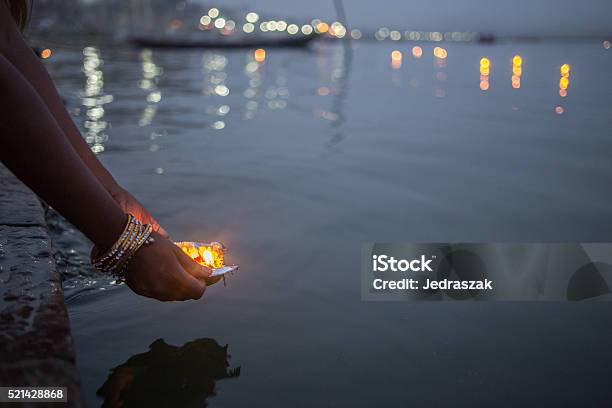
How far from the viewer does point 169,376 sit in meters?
2.07

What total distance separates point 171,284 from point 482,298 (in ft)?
5.75

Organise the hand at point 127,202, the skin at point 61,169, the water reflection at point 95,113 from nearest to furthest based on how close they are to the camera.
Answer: the skin at point 61,169, the hand at point 127,202, the water reflection at point 95,113

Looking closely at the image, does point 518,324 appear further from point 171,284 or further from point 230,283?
point 171,284

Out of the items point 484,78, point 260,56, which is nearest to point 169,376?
point 484,78

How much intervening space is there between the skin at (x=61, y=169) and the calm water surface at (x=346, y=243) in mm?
498

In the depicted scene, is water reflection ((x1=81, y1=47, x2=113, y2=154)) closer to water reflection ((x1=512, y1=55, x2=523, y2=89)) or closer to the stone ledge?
the stone ledge

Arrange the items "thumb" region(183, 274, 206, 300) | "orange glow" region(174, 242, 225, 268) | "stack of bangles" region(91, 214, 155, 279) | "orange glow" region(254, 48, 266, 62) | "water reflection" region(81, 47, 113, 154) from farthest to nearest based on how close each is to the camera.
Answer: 1. "orange glow" region(254, 48, 266, 62)
2. "water reflection" region(81, 47, 113, 154)
3. "orange glow" region(174, 242, 225, 268)
4. "thumb" region(183, 274, 206, 300)
5. "stack of bangles" region(91, 214, 155, 279)

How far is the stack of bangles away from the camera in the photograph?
5.45 ft

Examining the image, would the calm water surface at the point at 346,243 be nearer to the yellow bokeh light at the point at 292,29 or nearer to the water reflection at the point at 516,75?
the water reflection at the point at 516,75

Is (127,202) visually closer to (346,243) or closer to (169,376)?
(169,376)

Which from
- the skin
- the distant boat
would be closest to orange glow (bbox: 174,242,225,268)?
the skin

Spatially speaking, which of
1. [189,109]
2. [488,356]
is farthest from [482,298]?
[189,109]

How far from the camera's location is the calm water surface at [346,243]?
2.16 meters

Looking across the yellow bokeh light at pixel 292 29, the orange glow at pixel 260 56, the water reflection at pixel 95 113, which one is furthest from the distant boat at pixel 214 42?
the yellow bokeh light at pixel 292 29
